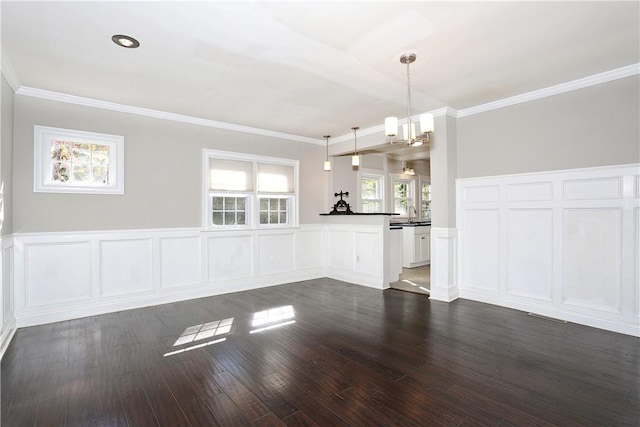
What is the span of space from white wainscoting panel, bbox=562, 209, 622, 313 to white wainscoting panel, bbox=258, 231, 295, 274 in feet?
13.6

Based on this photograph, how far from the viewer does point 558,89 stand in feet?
12.8

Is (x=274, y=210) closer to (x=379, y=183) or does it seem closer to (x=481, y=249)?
(x=379, y=183)

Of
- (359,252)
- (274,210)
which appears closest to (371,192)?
(359,252)

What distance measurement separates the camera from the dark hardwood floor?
2.15 meters

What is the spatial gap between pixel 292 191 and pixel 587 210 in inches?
172

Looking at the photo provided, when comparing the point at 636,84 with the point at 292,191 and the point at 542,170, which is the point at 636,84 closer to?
the point at 542,170

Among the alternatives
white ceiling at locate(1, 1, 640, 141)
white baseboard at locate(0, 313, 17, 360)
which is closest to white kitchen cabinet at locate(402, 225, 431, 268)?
white ceiling at locate(1, 1, 640, 141)

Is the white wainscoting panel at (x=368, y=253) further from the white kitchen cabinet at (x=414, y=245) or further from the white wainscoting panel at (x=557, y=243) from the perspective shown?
the white kitchen cabinet at (x=414, y=245)

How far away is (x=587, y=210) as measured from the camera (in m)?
3.76

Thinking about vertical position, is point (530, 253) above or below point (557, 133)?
below

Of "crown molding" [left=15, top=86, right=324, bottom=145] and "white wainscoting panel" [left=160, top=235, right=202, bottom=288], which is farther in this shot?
"white wainscoting panel" [left=160, top=235, right=202, bottom=288]

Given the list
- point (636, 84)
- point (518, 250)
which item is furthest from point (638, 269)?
point (636, 84)

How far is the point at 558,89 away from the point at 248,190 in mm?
4553

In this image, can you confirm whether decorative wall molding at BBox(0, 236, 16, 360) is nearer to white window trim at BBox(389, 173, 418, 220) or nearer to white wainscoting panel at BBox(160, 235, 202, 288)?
white wainscoting panel at BBox(160, 235, 202, 288)
